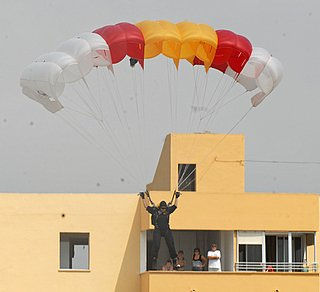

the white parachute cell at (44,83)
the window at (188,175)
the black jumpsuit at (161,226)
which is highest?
the white parachute cell at (44,83)

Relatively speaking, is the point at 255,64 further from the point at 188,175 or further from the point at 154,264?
the point at 154,264

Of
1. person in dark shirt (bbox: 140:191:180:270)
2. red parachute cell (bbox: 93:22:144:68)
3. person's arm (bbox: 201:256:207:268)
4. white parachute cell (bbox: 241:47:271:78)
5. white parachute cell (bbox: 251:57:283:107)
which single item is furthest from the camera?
person's arm (bbox: 201:256:207:268)

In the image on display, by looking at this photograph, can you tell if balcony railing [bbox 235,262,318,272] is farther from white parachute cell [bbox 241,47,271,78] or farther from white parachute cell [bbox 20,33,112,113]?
white parachute cell [bbox 20,33,112,113]

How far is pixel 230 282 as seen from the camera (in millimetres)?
54188

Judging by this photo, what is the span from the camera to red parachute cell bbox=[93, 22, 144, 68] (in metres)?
51.7

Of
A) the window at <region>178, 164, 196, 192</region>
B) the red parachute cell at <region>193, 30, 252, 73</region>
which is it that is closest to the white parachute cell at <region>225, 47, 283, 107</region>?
the red parachute cell at <region>193, 30, 252, 73</region>

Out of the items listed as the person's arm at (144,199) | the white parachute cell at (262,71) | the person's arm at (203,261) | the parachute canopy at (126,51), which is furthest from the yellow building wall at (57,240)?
the white parachute cell at (262,71)

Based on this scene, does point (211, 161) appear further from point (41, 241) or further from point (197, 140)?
point (41, 241)

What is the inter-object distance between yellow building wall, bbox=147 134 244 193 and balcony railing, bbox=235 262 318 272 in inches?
135

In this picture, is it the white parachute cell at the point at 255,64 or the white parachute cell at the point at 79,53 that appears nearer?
the white parachute cell at the point at 79,53

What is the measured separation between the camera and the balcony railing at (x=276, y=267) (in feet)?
181

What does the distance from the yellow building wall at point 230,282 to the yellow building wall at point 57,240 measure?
6.11 ft

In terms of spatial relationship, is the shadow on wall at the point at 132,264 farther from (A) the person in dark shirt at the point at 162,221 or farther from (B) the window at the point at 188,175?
(B) the window at the point at 188,175

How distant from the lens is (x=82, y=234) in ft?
185
